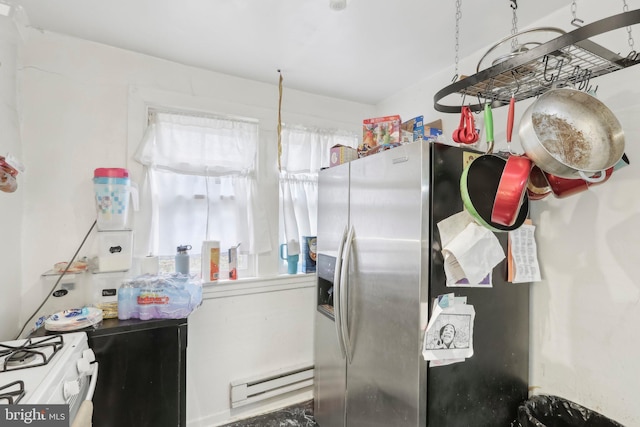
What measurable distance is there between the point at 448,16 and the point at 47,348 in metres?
2.25

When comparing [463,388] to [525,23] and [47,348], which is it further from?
[525,23]

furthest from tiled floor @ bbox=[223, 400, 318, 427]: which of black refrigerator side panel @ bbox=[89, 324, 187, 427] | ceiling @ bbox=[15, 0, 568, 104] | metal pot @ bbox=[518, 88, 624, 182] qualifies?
ceiling @ bbox=[15, 0, 568, 104]

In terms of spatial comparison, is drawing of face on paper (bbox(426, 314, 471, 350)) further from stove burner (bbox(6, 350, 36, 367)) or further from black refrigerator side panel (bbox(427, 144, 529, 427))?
stove burner (bbox(6, 350, 36, 367))

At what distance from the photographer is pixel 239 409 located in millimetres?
1996

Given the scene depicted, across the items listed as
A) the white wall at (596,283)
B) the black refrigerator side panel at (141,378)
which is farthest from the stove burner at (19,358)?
the white wall at (596,283)

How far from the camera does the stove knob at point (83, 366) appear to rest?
41.6 inches

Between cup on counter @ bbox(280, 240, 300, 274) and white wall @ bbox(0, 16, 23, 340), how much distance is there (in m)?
1.46

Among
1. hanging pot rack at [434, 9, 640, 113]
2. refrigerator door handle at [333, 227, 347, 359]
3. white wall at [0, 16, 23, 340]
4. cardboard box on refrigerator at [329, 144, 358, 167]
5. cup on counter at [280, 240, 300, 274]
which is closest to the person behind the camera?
hanging pot rack at [434, 9, 640, 113]

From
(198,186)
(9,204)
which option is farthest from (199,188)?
(9,204)

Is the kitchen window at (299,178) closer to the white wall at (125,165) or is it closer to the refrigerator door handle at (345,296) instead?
the white wall at (125,165)

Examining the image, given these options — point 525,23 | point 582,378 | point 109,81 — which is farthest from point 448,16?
point 109,81

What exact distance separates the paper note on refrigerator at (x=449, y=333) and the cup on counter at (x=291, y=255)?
1235mm

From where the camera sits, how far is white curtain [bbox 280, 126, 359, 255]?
225 cm

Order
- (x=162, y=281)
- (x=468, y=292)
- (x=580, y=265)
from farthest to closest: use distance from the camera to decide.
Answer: (x=162, y=281) < (x=580, y=265) < (x=468, y=292)
